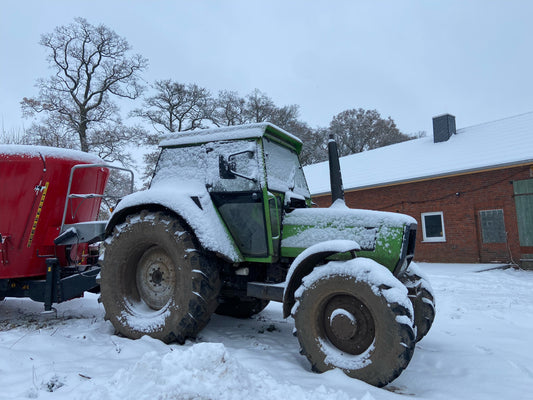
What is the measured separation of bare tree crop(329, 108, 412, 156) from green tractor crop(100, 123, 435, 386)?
34.0 meters

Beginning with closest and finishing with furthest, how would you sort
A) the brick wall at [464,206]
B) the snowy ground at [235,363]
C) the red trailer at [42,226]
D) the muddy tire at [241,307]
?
the snowy ground at [235,363]
the red trailer at [42,226]
the muddy tire at [241,307]
the brick wall at [464,206]

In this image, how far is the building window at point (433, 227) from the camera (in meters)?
14.6

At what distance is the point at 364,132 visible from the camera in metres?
38.0

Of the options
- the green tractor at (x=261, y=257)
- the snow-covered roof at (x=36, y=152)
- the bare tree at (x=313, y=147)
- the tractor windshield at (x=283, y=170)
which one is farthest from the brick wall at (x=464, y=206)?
the bare tree at (x=313, y=147)

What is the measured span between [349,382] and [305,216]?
1646 mm

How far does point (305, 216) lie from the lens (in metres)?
4.00

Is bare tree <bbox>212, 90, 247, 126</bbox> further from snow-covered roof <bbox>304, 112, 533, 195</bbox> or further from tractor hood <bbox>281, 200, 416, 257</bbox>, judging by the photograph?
tractor hood <bbox>281, 200, 416, 257</bbox>

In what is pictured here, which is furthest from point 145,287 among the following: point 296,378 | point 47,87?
point 47,87

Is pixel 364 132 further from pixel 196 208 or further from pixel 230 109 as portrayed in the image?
pixel 196 208

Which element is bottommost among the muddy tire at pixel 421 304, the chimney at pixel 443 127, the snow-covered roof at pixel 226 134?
the muddy tire at pixel 421 304

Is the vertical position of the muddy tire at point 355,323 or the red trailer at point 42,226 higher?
the red trailer at point 42,226

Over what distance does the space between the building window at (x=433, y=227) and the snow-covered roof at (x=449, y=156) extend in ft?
5.36

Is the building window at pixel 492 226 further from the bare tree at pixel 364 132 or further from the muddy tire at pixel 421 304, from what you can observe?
the bare tree at pixel 364 132

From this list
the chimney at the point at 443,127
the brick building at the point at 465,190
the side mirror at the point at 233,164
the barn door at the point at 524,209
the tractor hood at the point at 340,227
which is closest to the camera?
the tractor hood at the point at 340,227
